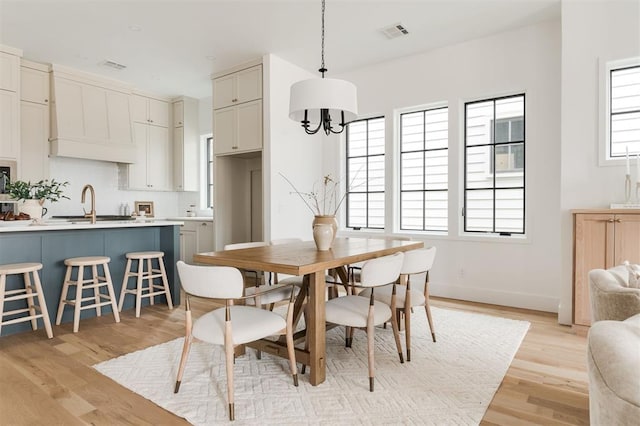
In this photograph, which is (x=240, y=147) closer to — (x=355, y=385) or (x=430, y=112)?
(x=430, y=112)

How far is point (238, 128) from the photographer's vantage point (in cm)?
521

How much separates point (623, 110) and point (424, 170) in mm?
2078

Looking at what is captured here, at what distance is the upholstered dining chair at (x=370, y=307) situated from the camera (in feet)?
7.43

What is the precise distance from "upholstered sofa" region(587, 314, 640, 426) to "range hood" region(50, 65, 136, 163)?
A: 6.04 m

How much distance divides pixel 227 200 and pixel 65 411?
3788 mm

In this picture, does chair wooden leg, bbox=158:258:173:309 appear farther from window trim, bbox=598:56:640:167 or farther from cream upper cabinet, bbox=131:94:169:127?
window trim, bbox=598:56:640:167

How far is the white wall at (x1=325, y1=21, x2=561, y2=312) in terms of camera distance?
402 centimetres

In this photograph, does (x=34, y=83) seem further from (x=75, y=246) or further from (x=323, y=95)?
(x=323, y=95)

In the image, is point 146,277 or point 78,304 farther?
point 146,277

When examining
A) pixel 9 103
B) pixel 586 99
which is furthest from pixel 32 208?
pixel 586 99

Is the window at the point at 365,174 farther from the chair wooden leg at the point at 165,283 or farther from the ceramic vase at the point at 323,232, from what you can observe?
the chair wooden leg at the point at 165,283

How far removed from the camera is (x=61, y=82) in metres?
5.28

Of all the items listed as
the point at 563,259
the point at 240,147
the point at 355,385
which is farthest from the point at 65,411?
the point at 563,259

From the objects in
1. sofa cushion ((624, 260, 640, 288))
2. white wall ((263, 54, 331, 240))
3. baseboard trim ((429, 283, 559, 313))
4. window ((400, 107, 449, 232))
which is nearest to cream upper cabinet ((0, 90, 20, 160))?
white wall ((263, 54, 331, 240))
